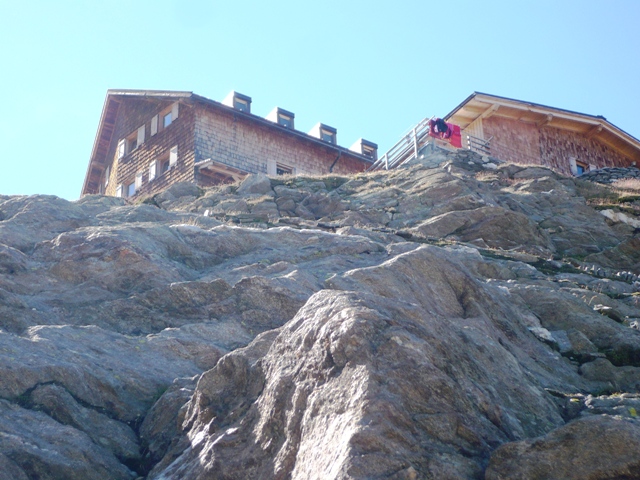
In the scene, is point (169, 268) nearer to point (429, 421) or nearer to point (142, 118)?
point (429, 421)

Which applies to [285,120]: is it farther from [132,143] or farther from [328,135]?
[132,143]

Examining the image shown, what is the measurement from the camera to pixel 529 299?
1303 centimetres

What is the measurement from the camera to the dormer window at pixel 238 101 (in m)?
37.9

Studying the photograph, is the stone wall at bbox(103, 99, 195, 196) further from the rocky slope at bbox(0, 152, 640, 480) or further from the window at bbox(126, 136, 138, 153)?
the rocky slope at bbox(0, 152, 640, 480)

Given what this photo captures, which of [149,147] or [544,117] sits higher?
[544,117]

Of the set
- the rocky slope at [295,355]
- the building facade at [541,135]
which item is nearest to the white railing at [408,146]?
the building facade at [541,135]

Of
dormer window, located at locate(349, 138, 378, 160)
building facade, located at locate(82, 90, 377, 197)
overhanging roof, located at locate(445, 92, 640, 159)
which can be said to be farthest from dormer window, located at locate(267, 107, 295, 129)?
overhanging roof, located at locate(445, 92, 640, 159)

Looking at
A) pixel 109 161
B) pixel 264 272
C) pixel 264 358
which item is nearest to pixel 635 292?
pixel 264 272

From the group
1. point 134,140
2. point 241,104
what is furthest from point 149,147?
point 241,104

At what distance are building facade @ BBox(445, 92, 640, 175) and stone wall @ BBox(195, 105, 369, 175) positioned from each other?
19.9 ft

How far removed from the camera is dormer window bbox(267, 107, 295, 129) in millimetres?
39469

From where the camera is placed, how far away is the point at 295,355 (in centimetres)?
725

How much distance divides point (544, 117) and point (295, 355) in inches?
1341

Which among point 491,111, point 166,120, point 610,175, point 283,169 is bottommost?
point 610,175
